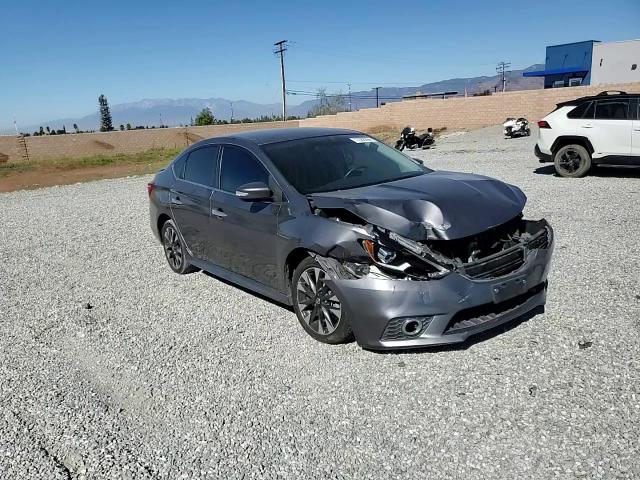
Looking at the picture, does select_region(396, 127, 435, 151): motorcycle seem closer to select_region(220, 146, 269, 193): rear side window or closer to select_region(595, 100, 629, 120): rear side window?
select_region(595, 100, 629, 120): rear side window

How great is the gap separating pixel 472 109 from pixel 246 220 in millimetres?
29937

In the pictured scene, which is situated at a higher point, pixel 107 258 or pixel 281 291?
pixel 281 291

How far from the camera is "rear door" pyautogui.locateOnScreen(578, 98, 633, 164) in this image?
422 inches

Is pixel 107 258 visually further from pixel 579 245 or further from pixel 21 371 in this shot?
pixel 579 245

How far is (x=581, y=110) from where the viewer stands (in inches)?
444

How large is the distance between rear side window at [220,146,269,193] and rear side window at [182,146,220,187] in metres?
0.18

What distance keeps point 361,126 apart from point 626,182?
3165 centimetres

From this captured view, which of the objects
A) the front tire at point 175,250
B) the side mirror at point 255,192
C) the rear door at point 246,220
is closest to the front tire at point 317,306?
the rear door at point 246,220

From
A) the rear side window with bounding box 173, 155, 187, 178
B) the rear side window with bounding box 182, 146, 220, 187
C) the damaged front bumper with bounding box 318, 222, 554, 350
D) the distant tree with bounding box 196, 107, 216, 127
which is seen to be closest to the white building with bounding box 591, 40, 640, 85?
the distant tree with bounding box 196, 107, 216, 127

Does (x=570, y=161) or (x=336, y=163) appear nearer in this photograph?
(x=336, y=163)

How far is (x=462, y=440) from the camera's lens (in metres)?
3.02

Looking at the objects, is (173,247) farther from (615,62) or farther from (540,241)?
(615,62)

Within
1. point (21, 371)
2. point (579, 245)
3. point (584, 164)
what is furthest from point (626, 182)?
point (21, 371)

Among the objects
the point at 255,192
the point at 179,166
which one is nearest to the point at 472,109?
the point at 179,166
